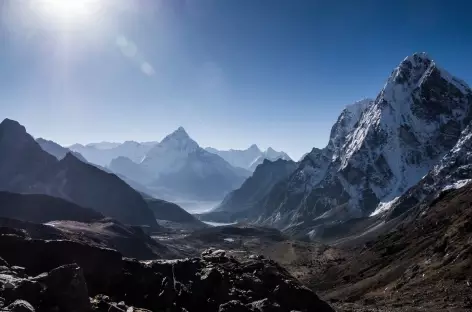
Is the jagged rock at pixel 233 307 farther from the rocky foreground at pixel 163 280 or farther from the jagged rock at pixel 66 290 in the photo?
the jagged rock at pixel 66 290

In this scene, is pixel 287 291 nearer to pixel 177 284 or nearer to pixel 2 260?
pixel 177 284

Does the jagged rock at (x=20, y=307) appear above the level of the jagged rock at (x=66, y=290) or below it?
below

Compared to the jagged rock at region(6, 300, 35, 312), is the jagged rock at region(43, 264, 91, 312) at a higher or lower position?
higher

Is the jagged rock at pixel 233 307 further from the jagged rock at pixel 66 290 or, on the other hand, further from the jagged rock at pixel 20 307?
the jagged rock at pixel 20 307

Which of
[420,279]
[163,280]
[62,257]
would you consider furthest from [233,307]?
[420,279]

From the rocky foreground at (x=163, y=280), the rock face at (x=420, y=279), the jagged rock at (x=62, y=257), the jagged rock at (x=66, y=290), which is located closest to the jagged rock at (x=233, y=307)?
the rocky foreground at (x=163, y=280)

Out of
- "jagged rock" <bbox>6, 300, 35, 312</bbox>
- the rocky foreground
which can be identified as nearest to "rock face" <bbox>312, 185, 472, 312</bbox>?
the rocky foreground

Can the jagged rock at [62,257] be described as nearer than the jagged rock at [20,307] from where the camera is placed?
No

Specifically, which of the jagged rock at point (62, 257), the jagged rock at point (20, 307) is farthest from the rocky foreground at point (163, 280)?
the jagged rock at point (20, 307)

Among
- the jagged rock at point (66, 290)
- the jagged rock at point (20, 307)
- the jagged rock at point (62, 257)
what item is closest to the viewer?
the jagged rock at point (20, 307)

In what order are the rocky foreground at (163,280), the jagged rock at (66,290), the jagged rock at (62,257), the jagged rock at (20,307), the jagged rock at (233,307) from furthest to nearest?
the jagged rock at (62,257), the rocky foreground at (163,280), the jagged rock at (233,307), the jagged rock at (66,290), the jagged rock at (20,307)

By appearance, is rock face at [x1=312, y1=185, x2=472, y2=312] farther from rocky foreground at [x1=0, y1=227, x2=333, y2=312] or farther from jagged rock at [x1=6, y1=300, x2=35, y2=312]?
jagged rock at [x1=6, y1=300, x2=35, y2=312]

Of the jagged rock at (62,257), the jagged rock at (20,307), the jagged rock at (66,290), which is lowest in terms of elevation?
the jagged rock at (20,307)
